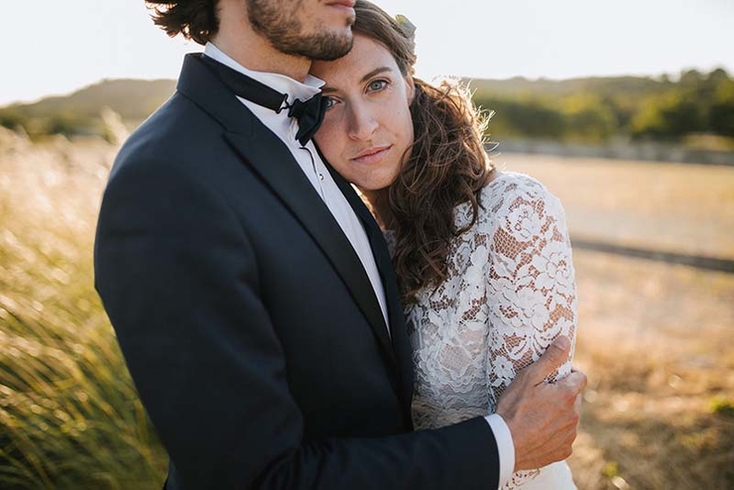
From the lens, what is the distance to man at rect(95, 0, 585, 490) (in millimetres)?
1273

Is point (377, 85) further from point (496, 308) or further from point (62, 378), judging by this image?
point (62, 378)

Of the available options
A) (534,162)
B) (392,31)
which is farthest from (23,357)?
(534,162)

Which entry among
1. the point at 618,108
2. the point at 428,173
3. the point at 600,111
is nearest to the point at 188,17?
the point at 428,173

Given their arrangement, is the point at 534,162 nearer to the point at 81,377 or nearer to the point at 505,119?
the point at 505,119

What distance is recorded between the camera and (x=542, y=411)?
65.9 inches

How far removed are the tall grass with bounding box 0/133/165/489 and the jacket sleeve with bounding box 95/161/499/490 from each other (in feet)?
5.11

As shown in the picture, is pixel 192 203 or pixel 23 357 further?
pixel 23 357

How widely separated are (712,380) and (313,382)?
12.1 feet

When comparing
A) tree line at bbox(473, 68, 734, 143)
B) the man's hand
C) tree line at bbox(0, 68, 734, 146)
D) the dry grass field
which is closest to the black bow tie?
the man's hand

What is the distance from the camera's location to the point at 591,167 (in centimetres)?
1742

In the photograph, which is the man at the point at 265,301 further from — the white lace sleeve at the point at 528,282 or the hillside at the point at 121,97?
the hillside at the point at 121,97

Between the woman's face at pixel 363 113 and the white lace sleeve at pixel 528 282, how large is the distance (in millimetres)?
490

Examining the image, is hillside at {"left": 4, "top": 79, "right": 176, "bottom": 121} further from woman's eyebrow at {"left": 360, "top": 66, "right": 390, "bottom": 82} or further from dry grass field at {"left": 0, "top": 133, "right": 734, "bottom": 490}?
woman's eyebrow at {"left": 360, "top": 66, "right": 390, "bottom": 82}

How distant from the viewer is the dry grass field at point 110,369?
268cm
